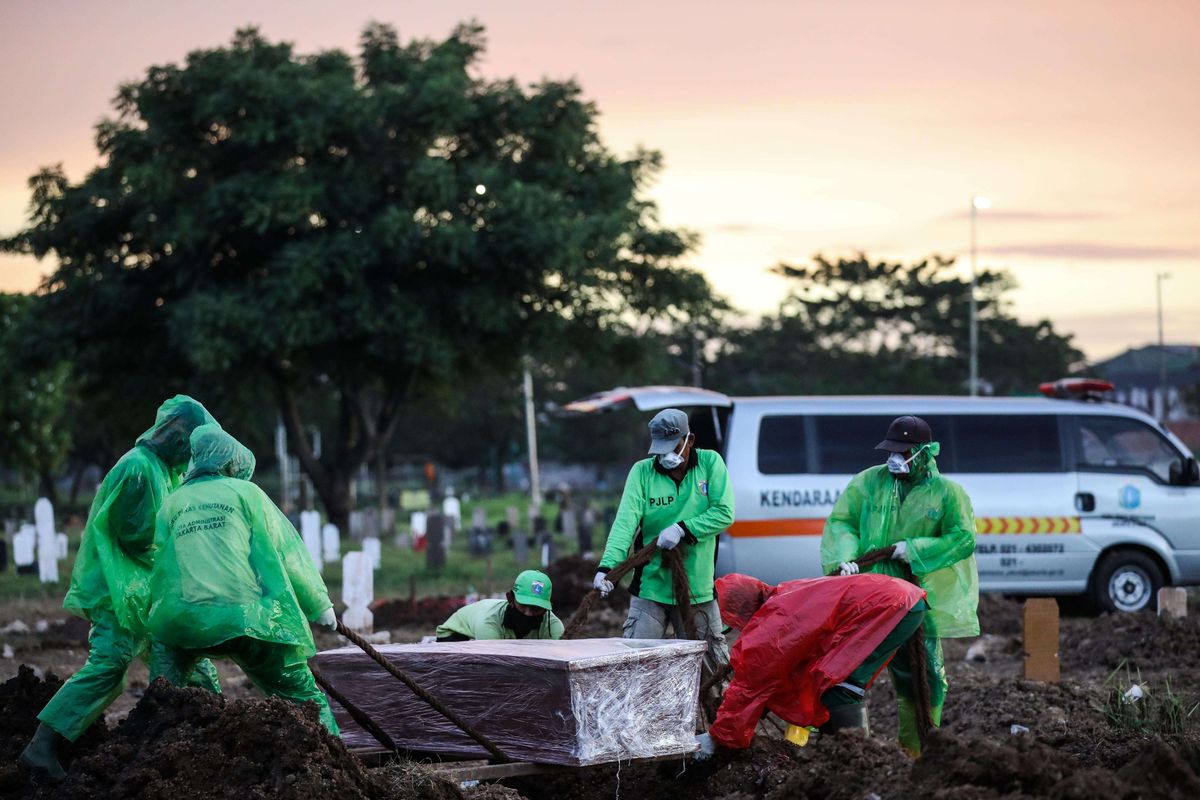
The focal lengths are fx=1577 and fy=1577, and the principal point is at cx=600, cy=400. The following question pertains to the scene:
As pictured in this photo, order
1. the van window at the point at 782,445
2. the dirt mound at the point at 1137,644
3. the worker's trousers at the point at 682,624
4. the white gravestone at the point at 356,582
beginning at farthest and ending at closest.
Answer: the white gravestone at the point at 356,582
the van window at the point at 782,445
the dirt mound at the point at 1137,644
the worker's trousers at the point at 682,624

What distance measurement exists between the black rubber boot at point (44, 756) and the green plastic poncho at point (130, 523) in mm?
559

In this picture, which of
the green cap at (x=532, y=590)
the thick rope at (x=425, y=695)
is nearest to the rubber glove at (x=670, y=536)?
the green cap at (x=532, y=590)

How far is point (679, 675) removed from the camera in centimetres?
676

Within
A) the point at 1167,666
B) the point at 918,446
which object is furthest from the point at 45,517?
the point at 918,446

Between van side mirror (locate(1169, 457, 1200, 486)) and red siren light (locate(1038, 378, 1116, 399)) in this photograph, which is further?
red siren light (locate(1038, 378, 1116, 399))

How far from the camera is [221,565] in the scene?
20.7 ft

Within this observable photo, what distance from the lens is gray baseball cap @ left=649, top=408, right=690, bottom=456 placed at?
8070mm

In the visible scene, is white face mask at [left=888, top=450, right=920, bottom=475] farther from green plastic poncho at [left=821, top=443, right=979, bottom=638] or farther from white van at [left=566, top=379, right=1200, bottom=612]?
white van at [left=566, top=379, right=1200, bottom=612]

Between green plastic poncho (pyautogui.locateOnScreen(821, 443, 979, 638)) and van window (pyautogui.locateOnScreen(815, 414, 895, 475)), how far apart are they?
6677 millimetres

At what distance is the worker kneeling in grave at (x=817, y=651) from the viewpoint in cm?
662

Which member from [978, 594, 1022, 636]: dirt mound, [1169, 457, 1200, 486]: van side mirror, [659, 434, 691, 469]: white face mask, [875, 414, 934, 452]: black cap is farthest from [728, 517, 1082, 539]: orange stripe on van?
[875, 414, 934, 452]: black cap

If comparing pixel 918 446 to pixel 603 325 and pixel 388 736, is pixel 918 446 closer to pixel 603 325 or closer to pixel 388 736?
pixel 388 736

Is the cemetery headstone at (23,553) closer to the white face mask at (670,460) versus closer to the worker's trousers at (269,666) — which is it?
the white face mask at (670,460)

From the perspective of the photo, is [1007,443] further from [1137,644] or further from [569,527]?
[569,527]
